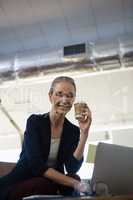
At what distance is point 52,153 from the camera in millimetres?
1393

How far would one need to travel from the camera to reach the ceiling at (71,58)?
93.0 inches

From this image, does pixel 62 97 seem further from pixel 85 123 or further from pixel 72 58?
pixel 72 58

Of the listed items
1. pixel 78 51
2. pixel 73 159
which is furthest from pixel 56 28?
pixel 73 159

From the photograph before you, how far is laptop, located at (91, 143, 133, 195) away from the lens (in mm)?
1108

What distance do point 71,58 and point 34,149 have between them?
1.40 meters

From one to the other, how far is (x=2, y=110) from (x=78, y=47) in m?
0.99

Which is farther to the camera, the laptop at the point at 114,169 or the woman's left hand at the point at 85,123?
the woman's left hand at the point at 85,123

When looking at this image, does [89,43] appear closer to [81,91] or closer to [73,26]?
[73,26]

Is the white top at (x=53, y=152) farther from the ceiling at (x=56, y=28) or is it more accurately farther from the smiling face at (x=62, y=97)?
the ceiling at (x=56, y=28)

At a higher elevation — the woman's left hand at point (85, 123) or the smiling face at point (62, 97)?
the smiling face at point (62, 97)

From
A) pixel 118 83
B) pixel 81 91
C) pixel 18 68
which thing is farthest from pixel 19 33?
pixel 118 83

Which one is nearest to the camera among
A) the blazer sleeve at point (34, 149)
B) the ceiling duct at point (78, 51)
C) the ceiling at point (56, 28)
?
the blazer sleeve at point (34, 149)

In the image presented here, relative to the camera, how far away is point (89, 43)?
255 cm

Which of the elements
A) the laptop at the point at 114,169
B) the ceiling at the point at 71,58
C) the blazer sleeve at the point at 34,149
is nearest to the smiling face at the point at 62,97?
the blazer sleeve at the point at 34,149
